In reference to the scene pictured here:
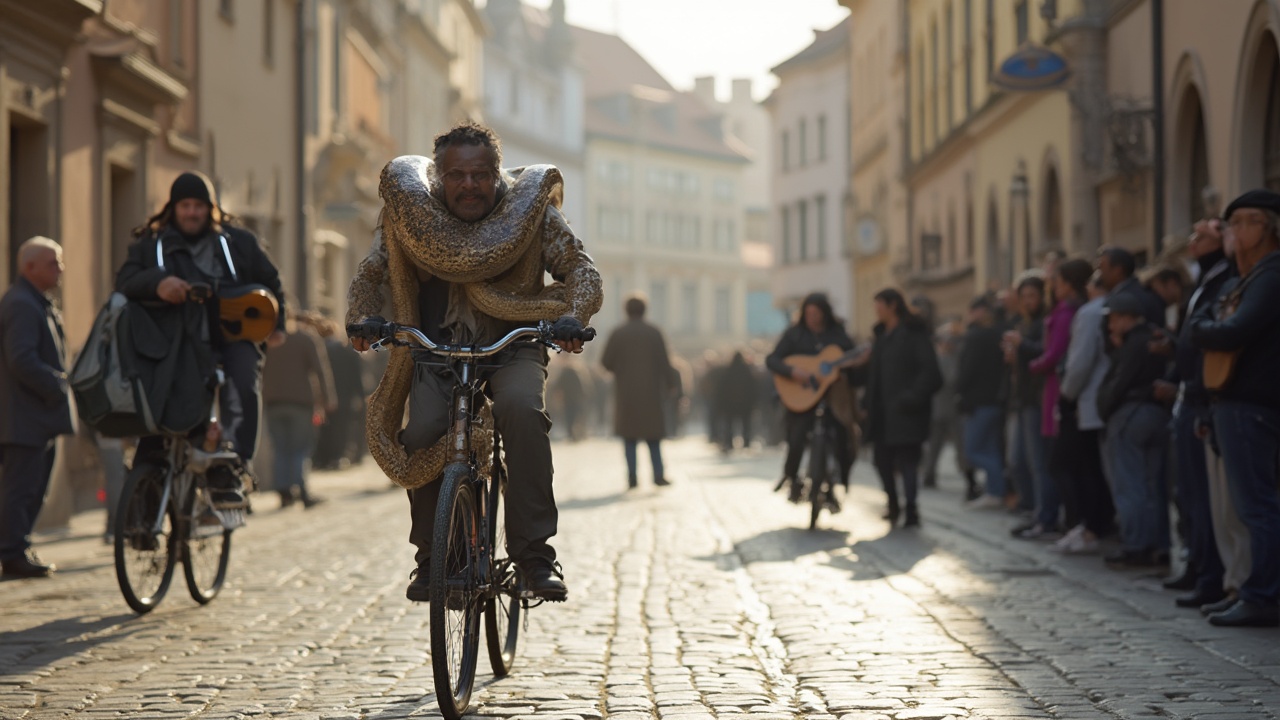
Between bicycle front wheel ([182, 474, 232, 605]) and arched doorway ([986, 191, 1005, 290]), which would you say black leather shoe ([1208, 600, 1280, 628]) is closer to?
bicycle front wheel ([182, 474, 232, 605])

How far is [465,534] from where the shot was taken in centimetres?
657

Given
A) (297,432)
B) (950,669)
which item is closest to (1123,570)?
(950,669)

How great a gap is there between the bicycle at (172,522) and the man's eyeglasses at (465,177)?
2972mm

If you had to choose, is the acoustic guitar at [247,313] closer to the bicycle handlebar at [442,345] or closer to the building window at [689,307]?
the bicycle handlebar at [442,345]

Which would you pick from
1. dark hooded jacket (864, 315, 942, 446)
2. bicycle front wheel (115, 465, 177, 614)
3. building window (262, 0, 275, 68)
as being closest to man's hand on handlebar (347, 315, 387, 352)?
bicycle front wheel (115, 465, 177, 614)

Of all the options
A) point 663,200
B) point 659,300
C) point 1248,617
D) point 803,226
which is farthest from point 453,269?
point 659,300

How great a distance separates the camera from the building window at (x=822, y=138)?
7069 centimetres

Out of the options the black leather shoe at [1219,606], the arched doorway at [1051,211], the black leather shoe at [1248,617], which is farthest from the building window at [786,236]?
the black leather shoe at [1248,617]

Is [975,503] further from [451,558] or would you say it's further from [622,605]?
[451,558]

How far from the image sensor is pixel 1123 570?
11.7 m

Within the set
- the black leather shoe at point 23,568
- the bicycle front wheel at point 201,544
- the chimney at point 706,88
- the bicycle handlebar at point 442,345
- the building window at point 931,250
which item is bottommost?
the black leather shoe at point 23,568

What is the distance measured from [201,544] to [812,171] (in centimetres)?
6255

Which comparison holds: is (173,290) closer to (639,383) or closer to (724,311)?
(639,383)

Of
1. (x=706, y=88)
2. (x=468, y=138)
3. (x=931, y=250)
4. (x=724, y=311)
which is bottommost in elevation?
(x=468, y=138)
